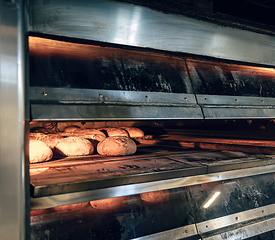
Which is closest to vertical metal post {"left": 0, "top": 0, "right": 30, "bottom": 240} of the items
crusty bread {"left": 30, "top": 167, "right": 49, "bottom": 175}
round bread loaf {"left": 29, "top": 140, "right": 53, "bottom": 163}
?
crusty bread {"left": 30, "top": 167, "right": 49, "bottom": 175}

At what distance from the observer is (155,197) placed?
1.25 metres

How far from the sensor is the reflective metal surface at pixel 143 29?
1.00m

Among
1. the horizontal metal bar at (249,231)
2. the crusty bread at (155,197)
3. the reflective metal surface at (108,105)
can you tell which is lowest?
the horizontal metal bar at (249,231)

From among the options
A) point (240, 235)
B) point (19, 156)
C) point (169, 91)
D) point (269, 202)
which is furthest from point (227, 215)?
point (19, 156)

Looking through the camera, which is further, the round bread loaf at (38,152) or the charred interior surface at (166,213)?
the round bread loaf at (38,152)

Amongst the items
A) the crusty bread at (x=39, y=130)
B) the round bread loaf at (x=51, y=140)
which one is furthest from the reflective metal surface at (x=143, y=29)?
the crusty bread at (x=39, y=130)

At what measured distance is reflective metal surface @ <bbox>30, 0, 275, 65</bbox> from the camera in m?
1.00

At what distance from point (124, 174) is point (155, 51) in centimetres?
77

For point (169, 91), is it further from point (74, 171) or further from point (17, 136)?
point (17, 136)

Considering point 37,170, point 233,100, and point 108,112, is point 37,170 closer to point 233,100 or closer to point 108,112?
point 108,112

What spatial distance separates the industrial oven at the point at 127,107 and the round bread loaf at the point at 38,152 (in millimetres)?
42

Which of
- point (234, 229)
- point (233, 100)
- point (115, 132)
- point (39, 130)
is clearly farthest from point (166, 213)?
point (39, 130)

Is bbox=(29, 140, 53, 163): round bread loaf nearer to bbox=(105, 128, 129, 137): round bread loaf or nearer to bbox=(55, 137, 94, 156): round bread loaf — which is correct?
bbox=(55, 137, 94, 156): round bread loaf

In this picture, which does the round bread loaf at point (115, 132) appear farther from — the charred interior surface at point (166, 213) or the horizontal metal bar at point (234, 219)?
the horizontal metal bar at point (234, 219)
